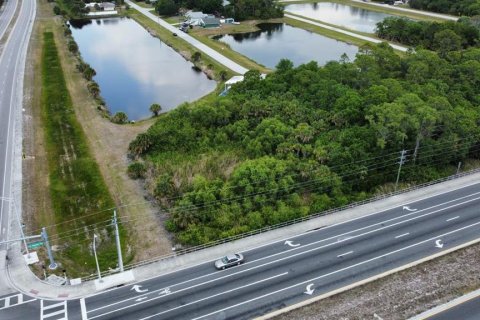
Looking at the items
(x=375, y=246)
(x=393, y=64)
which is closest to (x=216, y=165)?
(x=375, y=246)

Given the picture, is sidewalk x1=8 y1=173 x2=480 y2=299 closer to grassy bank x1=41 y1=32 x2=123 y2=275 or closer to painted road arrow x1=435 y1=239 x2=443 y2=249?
grassy bank x1=41 y1=32 x2=123 y2=275

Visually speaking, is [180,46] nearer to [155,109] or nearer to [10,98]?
[155,109]

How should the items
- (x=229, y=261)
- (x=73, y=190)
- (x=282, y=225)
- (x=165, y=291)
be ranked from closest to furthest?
(x=165, y=291), (x=229, y=261), (x=282, y=225), (x=73, y=190)

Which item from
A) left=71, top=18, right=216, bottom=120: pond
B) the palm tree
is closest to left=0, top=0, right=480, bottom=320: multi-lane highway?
the palm tree

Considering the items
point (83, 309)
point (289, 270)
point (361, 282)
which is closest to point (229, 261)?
point (289, 270)

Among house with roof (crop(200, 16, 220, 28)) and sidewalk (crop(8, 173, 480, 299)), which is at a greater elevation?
house with roof (crop(200, 16, 220, 28))

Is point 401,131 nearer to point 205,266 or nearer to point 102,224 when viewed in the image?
point 205,266
